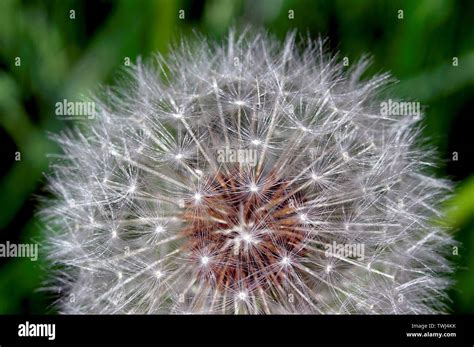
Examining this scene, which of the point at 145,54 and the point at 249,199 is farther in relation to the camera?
the point at 145,54

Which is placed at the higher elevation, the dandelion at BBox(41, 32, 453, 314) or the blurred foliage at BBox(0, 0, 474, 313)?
the blurred foliage at BBox(0, 0, 474, 313)

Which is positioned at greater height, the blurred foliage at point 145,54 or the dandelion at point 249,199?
the blurred foliage at point 145,54

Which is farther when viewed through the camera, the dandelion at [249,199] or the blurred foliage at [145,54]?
the blurred foliage at [145,54]

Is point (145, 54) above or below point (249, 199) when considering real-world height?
above
